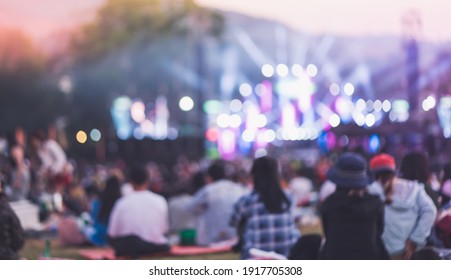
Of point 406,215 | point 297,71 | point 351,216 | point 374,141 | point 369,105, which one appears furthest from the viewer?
point 369,105

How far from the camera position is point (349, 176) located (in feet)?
18.7

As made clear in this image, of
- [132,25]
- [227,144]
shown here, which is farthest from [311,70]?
[227,144]

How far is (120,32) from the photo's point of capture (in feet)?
91.5

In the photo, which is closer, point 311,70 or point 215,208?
point 215,208

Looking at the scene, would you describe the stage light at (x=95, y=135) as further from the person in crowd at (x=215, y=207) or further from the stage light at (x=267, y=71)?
the person in crowd at (x=215, y=207)

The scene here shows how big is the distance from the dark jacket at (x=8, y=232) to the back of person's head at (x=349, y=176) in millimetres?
2042

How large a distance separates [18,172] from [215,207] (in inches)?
123

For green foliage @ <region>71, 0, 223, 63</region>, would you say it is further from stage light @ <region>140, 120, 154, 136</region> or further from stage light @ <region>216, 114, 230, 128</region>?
stage light @ <region>140, 120, 154, 136</region>

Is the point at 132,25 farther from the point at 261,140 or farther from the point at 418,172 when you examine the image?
the point at 418,172

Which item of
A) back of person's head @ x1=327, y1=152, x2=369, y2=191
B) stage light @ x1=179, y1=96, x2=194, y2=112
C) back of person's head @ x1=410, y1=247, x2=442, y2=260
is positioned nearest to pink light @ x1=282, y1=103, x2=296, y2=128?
stage light @ x1=179, y1=96, x2=194, y2=112

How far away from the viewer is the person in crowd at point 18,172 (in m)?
11.4

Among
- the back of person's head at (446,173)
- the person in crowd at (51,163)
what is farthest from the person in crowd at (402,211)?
the person in crowd at (51,163)
